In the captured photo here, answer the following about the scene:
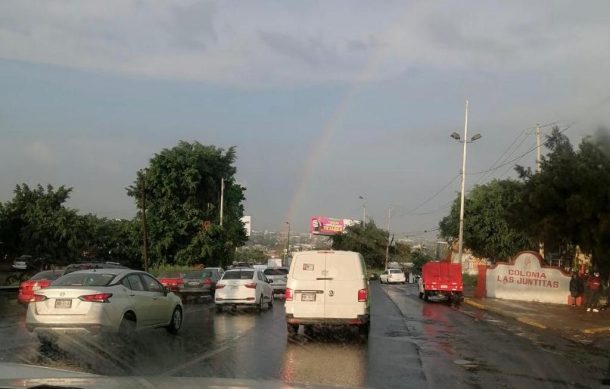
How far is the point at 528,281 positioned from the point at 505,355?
1929 cm

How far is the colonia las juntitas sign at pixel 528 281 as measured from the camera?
2855 cm

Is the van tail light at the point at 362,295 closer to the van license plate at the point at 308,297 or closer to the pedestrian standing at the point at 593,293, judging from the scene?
the van license plate at the point at 308,297

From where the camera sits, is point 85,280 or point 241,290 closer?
point 85,280

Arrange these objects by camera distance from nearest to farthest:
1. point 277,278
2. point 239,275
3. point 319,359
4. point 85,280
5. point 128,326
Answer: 1. point 319,359
2. point 128,326
3. point 85,280
4. point 239,275
5. point 277,278

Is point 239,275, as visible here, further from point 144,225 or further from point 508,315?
point 144,225

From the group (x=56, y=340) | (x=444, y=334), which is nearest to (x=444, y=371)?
(x=444, y=334)

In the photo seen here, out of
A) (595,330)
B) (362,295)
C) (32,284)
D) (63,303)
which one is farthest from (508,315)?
(32,284)

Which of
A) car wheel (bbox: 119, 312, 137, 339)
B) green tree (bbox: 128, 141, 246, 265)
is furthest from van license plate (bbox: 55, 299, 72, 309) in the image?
green tree (bbox: 128, 141, 246, 265)

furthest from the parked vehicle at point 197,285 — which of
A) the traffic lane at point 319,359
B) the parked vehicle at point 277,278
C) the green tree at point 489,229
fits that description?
the green tree at point 489,229

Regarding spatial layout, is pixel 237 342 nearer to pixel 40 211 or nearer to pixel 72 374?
pixel 72 374

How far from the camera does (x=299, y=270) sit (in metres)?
14.3

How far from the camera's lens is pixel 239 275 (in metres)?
22.1

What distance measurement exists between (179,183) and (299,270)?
1514 inches

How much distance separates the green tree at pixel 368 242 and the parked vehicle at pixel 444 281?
243 feet
